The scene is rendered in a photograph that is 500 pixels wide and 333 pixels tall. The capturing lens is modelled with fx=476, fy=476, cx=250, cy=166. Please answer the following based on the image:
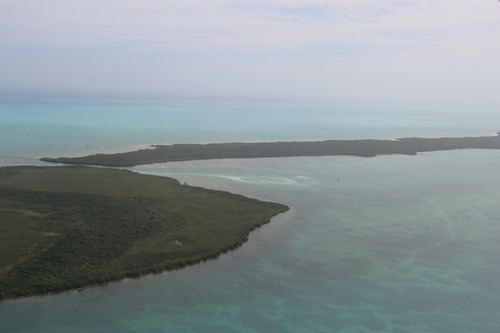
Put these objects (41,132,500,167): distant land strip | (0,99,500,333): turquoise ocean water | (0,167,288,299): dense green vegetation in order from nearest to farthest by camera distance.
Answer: (0,99,500,333): turquoise ocean water < (0,167,288,299): dense green vegetation < (41,132,500,167): distant land strip

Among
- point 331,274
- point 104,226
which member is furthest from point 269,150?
point 331,274

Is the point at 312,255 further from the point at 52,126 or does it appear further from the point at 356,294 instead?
the point at 52,126

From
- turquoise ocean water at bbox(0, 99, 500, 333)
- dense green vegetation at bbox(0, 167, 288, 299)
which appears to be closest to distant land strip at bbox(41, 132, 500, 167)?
turquoise ocean water at bbox(0, 99, 500, 333)

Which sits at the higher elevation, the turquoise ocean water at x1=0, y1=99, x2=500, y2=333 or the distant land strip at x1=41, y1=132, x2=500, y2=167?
the distant land strip at x1=41, y1=132, x2=500, y2=167

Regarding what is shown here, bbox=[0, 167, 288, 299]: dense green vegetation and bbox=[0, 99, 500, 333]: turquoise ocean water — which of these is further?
bbox=[0, 167, 288, 299]: dense green vegetation

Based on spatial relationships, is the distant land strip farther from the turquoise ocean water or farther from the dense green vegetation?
the dense green vegetation

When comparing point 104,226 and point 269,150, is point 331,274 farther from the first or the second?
point 269,150

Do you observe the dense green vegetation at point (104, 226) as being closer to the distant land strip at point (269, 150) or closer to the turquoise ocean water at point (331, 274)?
the turquoise ocean water at point (331, 274)
